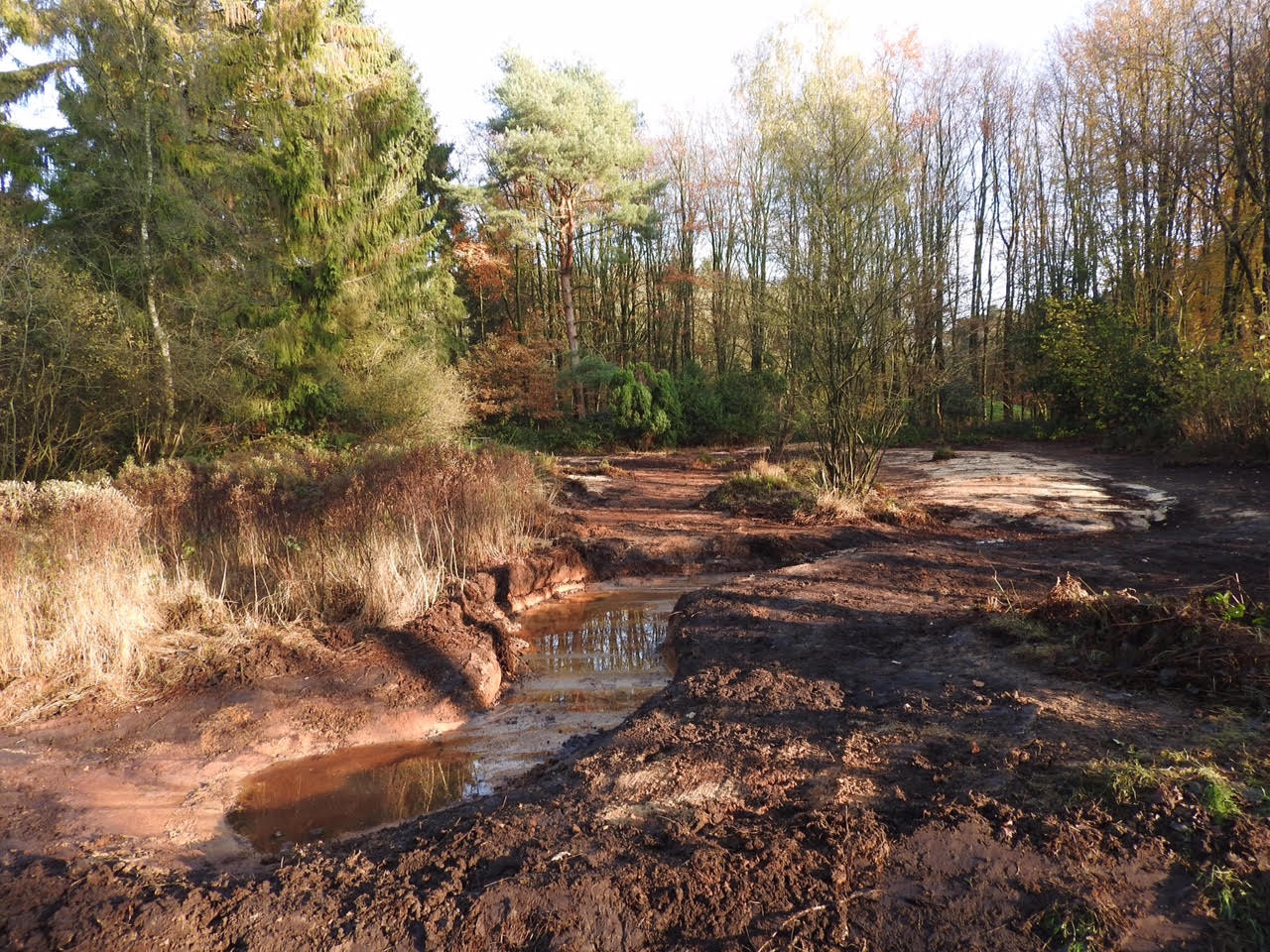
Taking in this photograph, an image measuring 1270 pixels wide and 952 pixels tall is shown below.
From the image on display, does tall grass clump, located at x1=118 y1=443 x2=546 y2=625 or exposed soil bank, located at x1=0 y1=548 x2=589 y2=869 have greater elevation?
tall grass clump, located at x1=118 y1=443 x2=546 y2=625

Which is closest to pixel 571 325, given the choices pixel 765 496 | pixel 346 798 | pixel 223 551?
pixel 765 496

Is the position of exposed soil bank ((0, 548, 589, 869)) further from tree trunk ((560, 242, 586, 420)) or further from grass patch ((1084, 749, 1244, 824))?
tree trunk ((560, 242, 586, 420))

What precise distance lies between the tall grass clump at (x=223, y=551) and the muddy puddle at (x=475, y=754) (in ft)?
4.53

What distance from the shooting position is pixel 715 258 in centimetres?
2892

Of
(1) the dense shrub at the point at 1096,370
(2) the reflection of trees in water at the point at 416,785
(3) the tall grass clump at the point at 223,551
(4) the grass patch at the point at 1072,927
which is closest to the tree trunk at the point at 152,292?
(3) the tall grass clump at the point at 223,551

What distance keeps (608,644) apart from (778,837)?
3.98m

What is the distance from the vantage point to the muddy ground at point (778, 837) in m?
2.35

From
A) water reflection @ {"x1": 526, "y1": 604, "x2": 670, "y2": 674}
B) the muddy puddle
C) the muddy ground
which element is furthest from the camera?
water reflection @ {"x1": 526, "y1": 604, "x2": 670, "y2": 674}

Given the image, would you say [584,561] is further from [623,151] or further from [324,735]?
[623,151]

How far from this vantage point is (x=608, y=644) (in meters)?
6.68

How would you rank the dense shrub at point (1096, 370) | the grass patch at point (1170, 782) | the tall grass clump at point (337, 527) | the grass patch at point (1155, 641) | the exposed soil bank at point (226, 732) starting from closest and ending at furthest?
the grass patch at point (1170, 782) → the exposed soil bank at point (226, 732) → the grass patch at point (1155, 641) → the tall grass clump at point (337, 527) → the dense shrub at point (1096, 370)

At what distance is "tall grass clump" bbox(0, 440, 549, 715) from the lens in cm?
511

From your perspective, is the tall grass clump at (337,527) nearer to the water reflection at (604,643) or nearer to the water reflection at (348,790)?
the water reflection at (604,643)

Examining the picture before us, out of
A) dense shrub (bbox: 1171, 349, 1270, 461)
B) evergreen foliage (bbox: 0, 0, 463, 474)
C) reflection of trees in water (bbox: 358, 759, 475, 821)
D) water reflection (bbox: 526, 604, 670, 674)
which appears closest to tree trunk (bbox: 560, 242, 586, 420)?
evergreen foliage (bbox: 0, 0, 463, 474)
